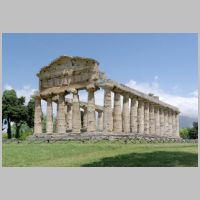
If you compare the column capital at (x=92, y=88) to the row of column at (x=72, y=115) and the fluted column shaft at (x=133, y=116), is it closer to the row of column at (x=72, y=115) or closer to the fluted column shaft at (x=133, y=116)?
the row of column at (x=72, y=115)

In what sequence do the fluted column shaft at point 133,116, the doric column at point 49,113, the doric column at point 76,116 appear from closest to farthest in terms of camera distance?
the doric column at point 76,116
the doric column at point 49,113
the fluted column shaft at point 133,116

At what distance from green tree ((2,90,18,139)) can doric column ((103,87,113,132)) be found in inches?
1142

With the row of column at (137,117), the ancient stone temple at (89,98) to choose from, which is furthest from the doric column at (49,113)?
the row of column at (137,117)

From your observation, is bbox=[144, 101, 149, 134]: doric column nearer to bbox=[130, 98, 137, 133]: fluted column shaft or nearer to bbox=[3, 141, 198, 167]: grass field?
bbox=[130, 98, 137, 133]: fluted column shaft

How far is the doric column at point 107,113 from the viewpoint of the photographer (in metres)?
48.8

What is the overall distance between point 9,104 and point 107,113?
30.2m

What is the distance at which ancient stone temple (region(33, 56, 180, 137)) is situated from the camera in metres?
50.2

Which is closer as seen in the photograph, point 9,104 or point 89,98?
point 89,98

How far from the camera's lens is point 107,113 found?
4969 centimetres

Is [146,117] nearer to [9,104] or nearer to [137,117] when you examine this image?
[137,117]

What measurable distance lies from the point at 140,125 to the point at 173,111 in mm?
25514

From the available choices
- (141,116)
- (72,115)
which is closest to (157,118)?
(141,116)

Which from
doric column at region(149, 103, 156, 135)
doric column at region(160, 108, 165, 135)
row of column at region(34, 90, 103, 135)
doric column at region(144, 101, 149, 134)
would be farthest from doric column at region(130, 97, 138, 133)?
doric column at region(160, 108, 165, 135)

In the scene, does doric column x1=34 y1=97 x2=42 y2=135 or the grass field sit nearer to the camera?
the grass field
